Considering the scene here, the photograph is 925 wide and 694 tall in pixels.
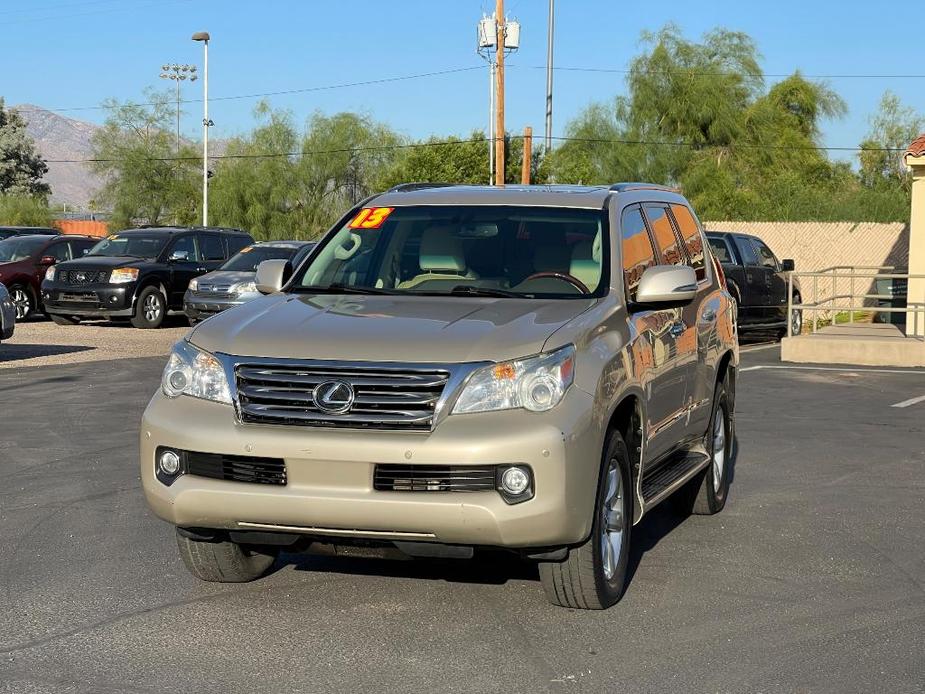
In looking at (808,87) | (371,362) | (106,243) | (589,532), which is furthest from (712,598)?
(808,87)

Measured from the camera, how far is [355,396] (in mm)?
5754

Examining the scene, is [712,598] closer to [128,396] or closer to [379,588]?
[379,588]

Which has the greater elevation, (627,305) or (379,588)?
(627,305)

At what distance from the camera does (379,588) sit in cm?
665

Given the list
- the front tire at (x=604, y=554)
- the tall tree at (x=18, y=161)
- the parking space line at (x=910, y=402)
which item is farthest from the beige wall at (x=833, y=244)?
the tall tree at (x=18, y=161)

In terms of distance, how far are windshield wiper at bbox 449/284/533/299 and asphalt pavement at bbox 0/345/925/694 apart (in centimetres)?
125

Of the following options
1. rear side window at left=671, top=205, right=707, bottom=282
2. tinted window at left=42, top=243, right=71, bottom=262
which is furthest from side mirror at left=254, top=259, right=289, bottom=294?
tinted window at left=42, top=243, right=71, bottom=262

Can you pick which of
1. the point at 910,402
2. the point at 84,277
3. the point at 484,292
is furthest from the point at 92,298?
the point at 484,292

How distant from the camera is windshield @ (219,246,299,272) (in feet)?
83.4

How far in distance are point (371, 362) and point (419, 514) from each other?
633mm

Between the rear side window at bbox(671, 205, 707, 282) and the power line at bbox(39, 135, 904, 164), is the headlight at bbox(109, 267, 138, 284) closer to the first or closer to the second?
the rear side window at bbox(671, 205, 707, 282)

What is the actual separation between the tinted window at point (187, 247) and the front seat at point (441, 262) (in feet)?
66.8

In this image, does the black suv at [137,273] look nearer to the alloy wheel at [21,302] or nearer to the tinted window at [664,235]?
the alloy wheel at [21,302]

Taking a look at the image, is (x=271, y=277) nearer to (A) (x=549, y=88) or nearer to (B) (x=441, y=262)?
(B) (x=441, y=262)
